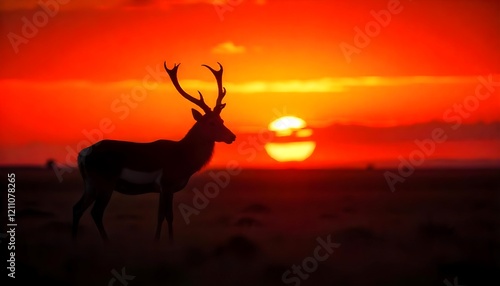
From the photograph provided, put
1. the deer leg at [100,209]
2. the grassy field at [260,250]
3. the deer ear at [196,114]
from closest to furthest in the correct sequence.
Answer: the grassy field at [260,250] → the deer leg at [100,209] → the deer ear at [196,114]

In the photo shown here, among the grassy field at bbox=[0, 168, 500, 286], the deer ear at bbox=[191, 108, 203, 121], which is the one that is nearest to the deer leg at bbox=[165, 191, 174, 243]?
the grassy field at bbox=[0, 168, 500, 286]

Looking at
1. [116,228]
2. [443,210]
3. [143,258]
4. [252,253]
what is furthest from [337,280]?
[443,210]

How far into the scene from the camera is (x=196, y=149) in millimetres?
15328

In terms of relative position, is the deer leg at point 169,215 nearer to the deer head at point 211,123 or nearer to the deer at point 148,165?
the deer at point 148,165

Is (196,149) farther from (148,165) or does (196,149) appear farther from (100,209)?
(100,209)

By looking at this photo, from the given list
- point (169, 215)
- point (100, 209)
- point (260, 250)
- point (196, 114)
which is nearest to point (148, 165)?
point (169, 215)

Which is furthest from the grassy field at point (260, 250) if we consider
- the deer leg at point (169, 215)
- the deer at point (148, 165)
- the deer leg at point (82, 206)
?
the deer at point (148, 165)

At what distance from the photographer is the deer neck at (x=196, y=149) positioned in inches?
599

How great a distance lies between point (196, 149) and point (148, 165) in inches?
42.4

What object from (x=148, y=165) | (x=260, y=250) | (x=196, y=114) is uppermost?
(x=196, y=114)

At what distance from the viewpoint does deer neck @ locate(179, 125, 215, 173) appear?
1520 cm

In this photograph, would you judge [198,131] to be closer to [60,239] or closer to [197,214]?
[60,239]

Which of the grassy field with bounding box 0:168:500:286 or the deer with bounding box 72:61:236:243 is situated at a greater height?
the deer with bounding box 72:61:236:243

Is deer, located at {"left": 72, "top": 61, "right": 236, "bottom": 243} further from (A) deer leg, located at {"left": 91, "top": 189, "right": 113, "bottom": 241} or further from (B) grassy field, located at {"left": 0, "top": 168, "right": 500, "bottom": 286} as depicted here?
(B) grassy field, located at {"left": 0, "top": 168, "right": 500, "bottom": 286}
